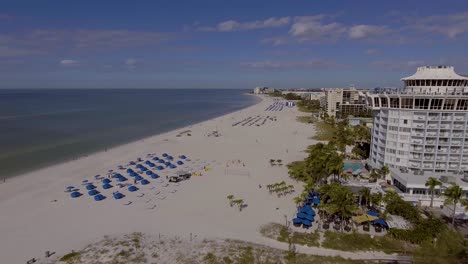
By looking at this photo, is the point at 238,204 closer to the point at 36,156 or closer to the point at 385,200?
the point at 385,200

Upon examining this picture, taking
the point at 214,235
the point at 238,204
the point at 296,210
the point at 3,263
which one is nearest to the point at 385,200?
the point at 296,210

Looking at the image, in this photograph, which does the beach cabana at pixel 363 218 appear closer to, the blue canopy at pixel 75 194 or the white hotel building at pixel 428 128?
the white hotel building at pixel 428 128

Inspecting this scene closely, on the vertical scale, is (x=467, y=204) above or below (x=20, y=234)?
above

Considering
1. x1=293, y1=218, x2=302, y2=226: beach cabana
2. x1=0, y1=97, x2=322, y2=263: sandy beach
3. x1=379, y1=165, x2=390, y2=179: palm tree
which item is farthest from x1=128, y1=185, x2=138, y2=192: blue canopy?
x1=379, y1=165, x2=390, y2=179: palm tree

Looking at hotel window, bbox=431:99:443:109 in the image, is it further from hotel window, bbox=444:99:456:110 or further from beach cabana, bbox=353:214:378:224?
beach cabana, bbox=353:214:378:224

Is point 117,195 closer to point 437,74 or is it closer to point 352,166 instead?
point 352,166
